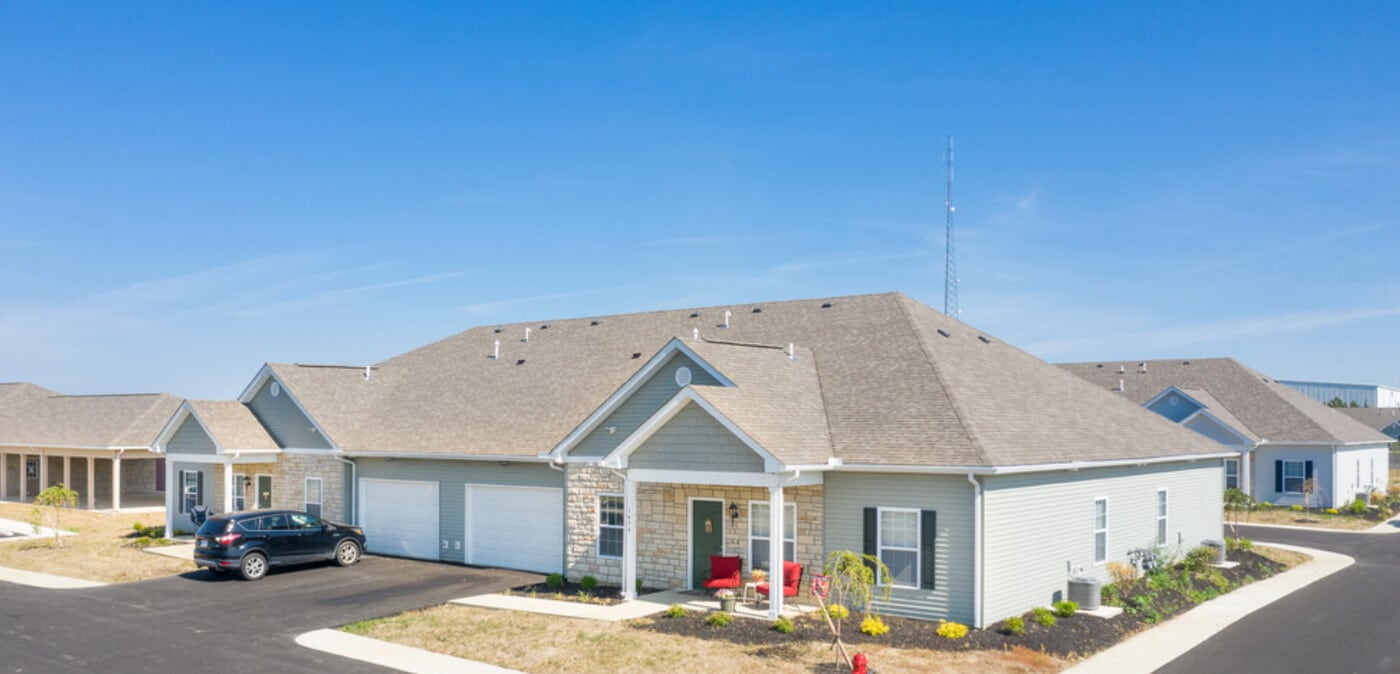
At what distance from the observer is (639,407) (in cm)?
2336

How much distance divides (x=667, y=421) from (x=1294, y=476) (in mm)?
33635

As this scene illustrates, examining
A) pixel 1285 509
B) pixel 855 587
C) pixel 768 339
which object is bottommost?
pixel 1285 509

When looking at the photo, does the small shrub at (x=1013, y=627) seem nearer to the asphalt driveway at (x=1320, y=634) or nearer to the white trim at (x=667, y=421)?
the asphalt driveway at (x=1320, y=634)

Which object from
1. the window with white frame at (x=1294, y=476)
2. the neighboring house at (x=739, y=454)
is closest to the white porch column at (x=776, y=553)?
the neighboring house at (x=739, y=454)

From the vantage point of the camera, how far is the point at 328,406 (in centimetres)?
3048

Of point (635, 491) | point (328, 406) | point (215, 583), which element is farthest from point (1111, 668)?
point (328, 406)

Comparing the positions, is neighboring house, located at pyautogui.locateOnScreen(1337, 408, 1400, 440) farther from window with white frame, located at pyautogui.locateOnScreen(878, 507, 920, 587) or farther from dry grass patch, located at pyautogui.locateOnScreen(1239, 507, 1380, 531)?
window with white frame, located at pyautogui.locateOnScreen(878, 507, 920, 587)

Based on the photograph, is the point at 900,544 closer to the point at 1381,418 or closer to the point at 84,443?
the point at 84,443

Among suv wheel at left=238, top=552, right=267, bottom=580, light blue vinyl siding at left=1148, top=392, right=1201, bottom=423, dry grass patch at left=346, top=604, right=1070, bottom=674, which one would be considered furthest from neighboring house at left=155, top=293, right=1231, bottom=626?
light blue vinyl siding at left=1148, top=392, right=1201, bottom=423

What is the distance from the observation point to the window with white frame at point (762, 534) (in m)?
20.7

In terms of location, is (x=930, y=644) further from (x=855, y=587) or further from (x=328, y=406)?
(x=328, y=406)

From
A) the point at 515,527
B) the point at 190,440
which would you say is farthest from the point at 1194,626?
the point at 190,440

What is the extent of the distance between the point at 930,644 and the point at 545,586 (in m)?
9.50

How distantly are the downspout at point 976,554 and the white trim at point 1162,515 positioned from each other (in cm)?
938
